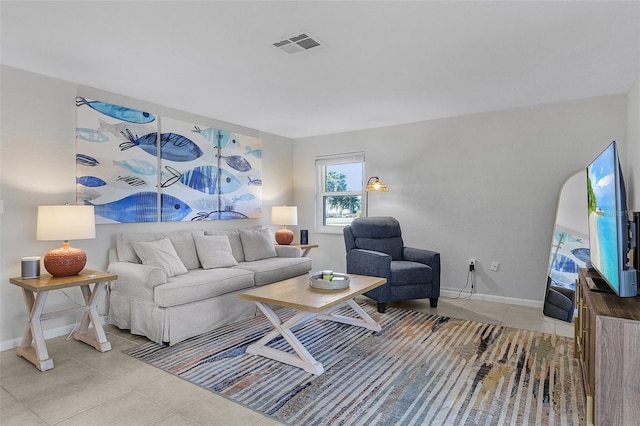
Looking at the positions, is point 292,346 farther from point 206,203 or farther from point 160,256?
point 206,203

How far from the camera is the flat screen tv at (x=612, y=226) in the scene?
1654mm

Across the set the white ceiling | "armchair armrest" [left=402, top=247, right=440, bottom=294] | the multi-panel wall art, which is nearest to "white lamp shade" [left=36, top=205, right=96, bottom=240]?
the multi-panel wall art

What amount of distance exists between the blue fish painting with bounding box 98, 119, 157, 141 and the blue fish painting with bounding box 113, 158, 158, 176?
0.73ft

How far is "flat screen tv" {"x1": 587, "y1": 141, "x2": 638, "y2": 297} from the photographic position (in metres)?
1.65

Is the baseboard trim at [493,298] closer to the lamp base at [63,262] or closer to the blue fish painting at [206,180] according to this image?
the blue fish painting at [206,180]

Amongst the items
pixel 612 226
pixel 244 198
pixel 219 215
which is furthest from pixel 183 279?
pixel 612 226

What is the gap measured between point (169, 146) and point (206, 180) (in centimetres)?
58

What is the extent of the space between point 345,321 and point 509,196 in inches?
91.8

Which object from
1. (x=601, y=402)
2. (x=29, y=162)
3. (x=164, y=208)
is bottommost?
(x=601, y=402)

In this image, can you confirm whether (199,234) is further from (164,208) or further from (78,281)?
(78,281)

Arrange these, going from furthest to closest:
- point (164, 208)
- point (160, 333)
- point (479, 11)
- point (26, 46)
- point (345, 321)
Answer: point (164, 208), point (345, 321), point (160, 333), point (26, 46), point (479, 11)

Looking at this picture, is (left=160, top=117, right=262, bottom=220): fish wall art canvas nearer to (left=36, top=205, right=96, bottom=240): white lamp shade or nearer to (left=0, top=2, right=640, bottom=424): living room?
(left=0, top=2, right=640, bottom=424): living room

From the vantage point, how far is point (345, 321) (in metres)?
3.25

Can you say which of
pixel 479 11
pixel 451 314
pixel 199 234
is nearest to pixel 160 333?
pixel 199 234
